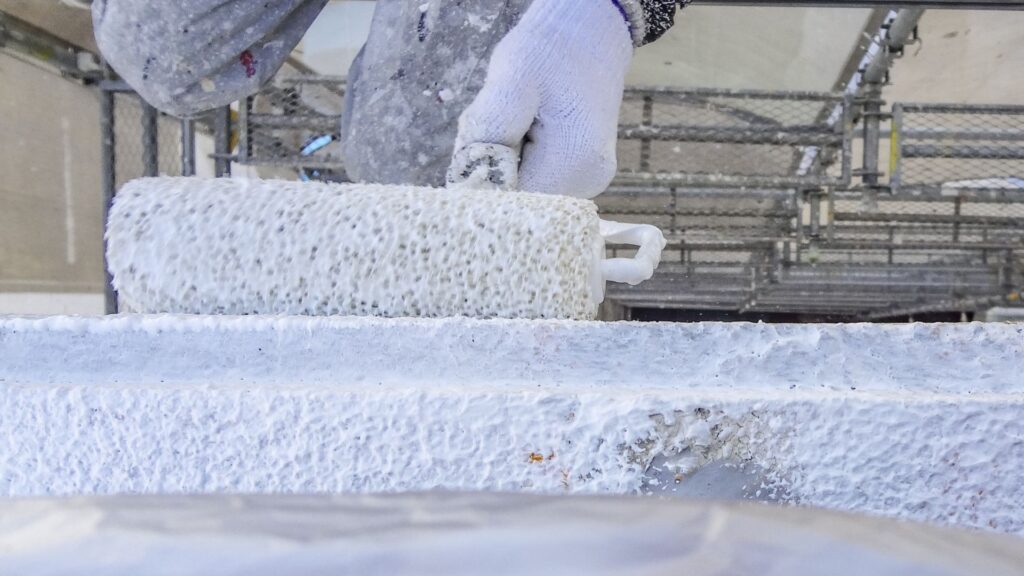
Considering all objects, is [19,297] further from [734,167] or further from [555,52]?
[734,167]

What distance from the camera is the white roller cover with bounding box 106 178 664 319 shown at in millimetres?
506

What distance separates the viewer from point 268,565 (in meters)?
0.24

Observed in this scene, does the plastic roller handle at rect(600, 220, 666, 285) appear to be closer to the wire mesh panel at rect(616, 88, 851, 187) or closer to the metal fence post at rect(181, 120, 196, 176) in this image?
the metal fence post at rect(181, 120, 196, 176)

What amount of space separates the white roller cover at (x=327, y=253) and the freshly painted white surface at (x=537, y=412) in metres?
0.08

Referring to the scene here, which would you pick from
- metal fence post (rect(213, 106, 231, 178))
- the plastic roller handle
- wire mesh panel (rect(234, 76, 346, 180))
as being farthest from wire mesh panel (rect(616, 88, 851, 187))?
the plastic roller handle

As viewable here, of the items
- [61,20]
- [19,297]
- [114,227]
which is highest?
[61,20]

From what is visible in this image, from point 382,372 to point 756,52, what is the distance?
9.10ft

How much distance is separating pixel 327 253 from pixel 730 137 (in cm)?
176

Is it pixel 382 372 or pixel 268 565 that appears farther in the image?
pixel 382 372

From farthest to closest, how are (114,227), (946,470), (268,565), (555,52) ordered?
1. (555,52)
2. (114,227)
3. (946,470)
4. (268,565)

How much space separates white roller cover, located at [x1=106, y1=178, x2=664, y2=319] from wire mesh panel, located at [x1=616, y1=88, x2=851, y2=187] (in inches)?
64.5

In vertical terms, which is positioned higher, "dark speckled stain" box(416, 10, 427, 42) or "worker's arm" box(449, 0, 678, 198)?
"dark speckled stain" box(416, 10, 427, 42)

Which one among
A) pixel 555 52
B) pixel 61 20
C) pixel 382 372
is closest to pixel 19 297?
pixel 61 20

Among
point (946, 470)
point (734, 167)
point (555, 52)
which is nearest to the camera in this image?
point (946, 470)
